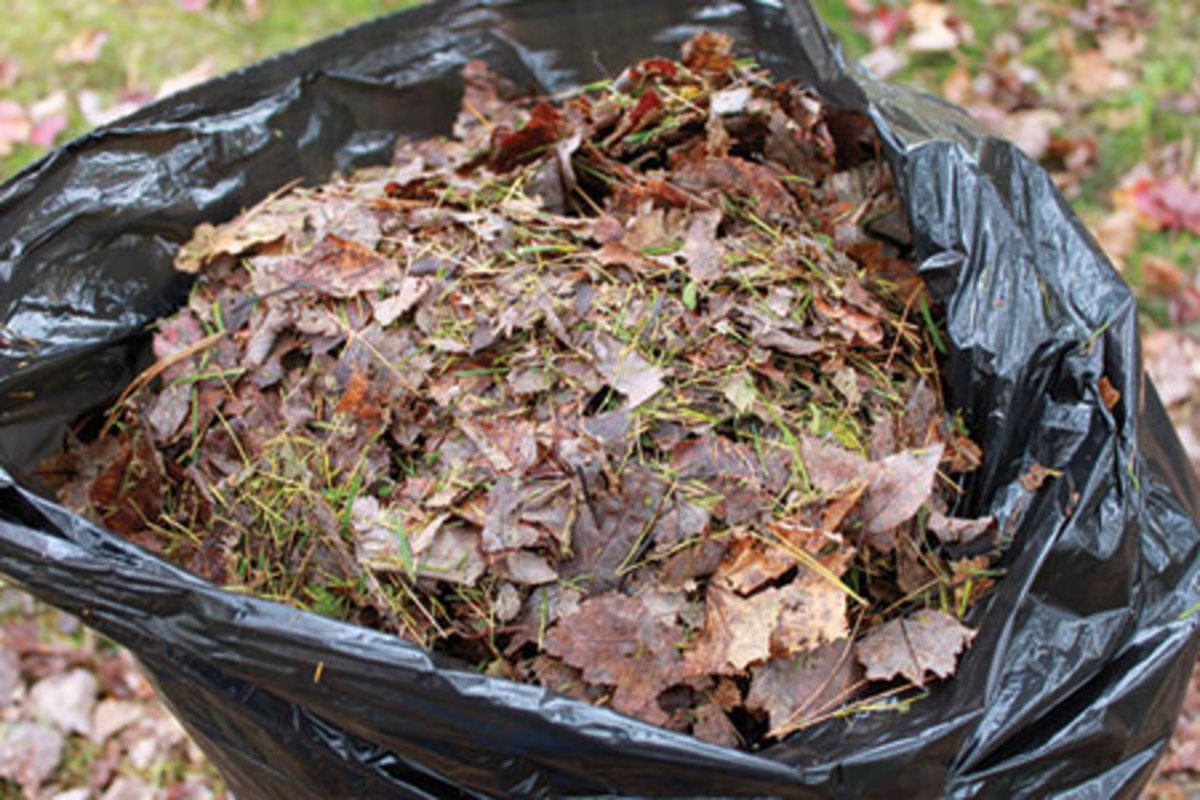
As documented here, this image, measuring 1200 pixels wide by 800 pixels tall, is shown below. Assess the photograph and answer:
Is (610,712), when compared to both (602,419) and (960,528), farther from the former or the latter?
(960,528)

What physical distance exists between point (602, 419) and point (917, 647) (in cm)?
48

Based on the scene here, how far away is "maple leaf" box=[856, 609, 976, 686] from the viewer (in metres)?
1.25

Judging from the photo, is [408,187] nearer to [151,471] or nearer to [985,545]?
[151,471]

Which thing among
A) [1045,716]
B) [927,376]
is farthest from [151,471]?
[1045,716]

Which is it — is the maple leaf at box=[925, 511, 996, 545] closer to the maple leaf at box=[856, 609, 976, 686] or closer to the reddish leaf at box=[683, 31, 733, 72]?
the maple leaf at box=[856, 609, 976, 686]

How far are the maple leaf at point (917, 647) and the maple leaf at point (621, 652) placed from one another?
237 mm

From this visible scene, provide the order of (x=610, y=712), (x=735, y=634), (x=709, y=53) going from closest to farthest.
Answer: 1. (x=610, y=712)
2. (x=735, y=634)
3. (x=709, y=53)

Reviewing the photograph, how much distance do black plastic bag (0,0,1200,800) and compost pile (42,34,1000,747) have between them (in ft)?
0.24

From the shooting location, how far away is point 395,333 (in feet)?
5.07

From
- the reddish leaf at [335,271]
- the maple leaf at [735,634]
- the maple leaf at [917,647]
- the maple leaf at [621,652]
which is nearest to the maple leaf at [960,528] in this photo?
the maple leaf at [917,647]

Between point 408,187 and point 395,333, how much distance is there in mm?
324

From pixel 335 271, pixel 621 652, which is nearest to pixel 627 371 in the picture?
pixel 621 652

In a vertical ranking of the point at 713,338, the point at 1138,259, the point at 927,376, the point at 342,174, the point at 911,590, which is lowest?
the point at 1138,259

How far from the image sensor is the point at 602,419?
1398mm
